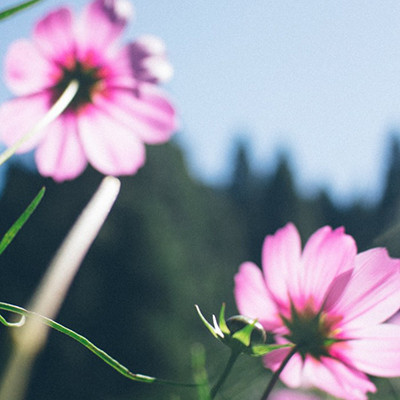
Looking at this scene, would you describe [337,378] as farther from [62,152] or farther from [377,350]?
[62,152]

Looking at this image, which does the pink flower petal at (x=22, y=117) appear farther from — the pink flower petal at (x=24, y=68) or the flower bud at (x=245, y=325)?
the flower bud at (x=245, y=325)

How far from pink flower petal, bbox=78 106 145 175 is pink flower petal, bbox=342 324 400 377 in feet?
0.36

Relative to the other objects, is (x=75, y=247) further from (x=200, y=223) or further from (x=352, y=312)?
(x=200, y=223)

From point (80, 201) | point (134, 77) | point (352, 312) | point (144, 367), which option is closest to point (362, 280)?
point (352, 312)

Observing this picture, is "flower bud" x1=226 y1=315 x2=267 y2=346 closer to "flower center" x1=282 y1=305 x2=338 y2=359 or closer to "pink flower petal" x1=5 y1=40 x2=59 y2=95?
"flower center" x1=282 y1=305 x2=338 y2=359

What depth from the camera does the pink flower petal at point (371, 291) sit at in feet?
0.69

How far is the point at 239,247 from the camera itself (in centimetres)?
1071

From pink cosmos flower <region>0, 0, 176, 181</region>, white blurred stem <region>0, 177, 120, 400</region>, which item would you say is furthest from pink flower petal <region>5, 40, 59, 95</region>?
white blurred stem <region>0, 177, 120, 400</region>

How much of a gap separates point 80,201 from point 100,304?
1122mm

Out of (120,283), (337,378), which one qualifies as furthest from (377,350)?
(120,283)

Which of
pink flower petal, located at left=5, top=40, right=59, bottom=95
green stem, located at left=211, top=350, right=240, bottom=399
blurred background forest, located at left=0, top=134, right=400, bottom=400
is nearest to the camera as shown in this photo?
green stem, located at left=211, top=350, right=240, bottom=399

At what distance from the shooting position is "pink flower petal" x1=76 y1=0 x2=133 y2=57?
0.26 m

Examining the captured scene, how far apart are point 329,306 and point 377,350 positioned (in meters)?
0.02

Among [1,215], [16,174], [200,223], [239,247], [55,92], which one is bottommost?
[55,92]
